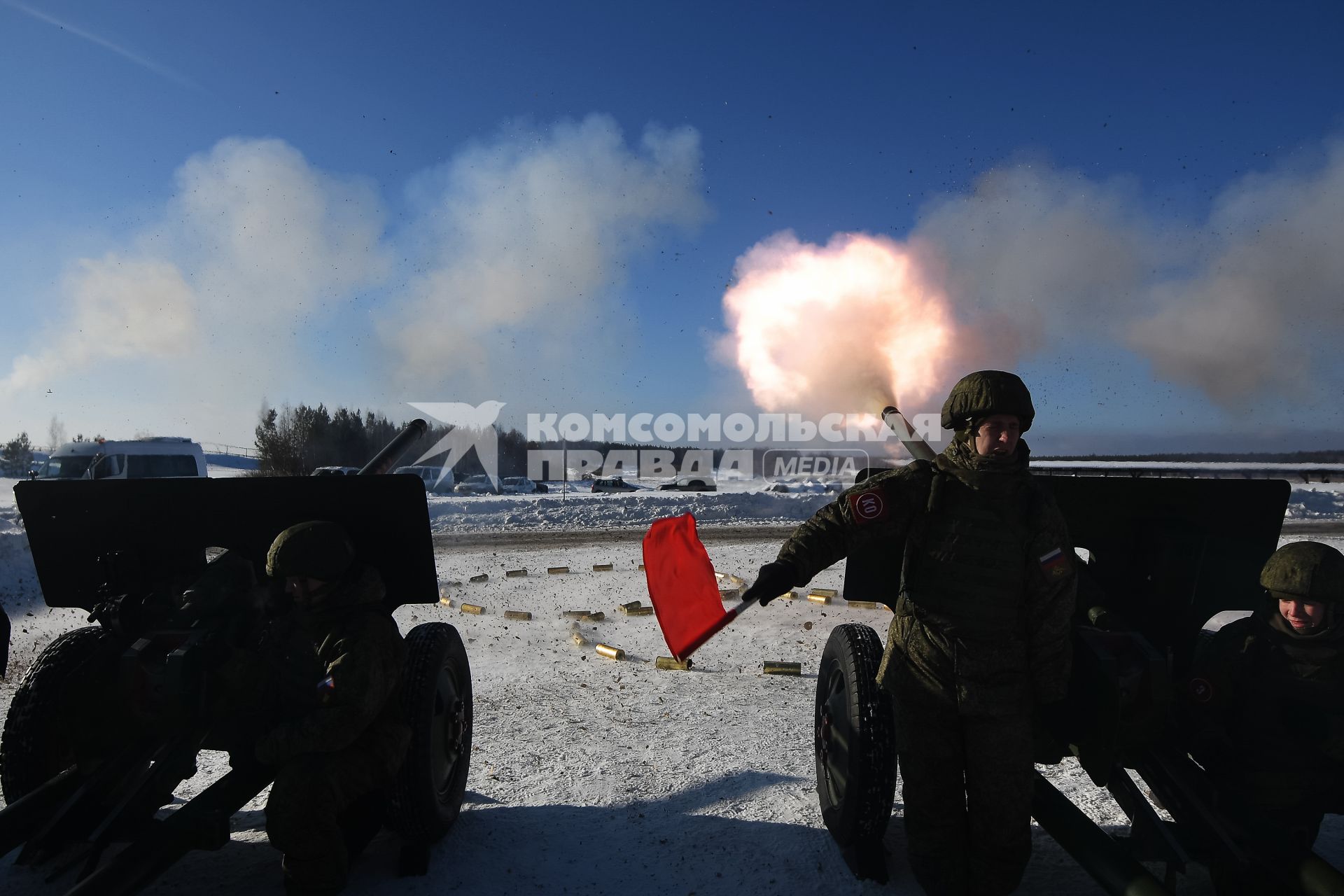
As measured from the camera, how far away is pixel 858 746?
3.16m

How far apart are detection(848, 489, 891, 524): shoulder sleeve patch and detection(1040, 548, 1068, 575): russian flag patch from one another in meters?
0.59

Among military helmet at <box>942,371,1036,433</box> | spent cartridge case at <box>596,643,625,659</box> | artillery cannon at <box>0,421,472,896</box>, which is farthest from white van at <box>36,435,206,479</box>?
military helmet at <box>942,371,1036,433</box>

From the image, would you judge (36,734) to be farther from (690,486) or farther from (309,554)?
(690,486)

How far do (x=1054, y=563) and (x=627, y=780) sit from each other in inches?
106

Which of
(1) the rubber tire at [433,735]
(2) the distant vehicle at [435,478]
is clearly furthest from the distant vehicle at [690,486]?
→ (1) the rubber tire at [433,735]

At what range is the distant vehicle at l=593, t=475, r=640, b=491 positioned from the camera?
103 ft

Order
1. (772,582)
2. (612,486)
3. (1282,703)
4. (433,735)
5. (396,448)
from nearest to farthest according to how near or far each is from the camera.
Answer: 1. (772,582)
2. (1282,703)
3. (433,735)
4. (396,448)
5. (612,486)

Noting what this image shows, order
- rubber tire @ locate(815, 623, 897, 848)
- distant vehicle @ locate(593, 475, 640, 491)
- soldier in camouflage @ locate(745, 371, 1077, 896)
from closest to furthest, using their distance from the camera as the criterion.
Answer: soldier in camouflage @ locate(745, 371, 1077, 896) < rubber tire @ locate(815, 623, 897, 848) < distant vehicle @ locate(593, 475, 640, 491)

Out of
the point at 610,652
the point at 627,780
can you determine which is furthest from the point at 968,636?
the point at 610,652

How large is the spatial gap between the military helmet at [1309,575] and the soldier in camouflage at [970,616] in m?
0.97

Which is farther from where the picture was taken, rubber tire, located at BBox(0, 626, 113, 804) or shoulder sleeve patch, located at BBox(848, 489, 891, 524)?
rubber tire, located at BBox(0, 626, 113, 804)

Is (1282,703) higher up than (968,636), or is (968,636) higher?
(968,636)

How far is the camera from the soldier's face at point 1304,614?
3061 mm

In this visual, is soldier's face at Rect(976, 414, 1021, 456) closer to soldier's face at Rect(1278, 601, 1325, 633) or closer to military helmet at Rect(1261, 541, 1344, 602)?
military helmet at Rect(1261, 541, 1344, 602)
